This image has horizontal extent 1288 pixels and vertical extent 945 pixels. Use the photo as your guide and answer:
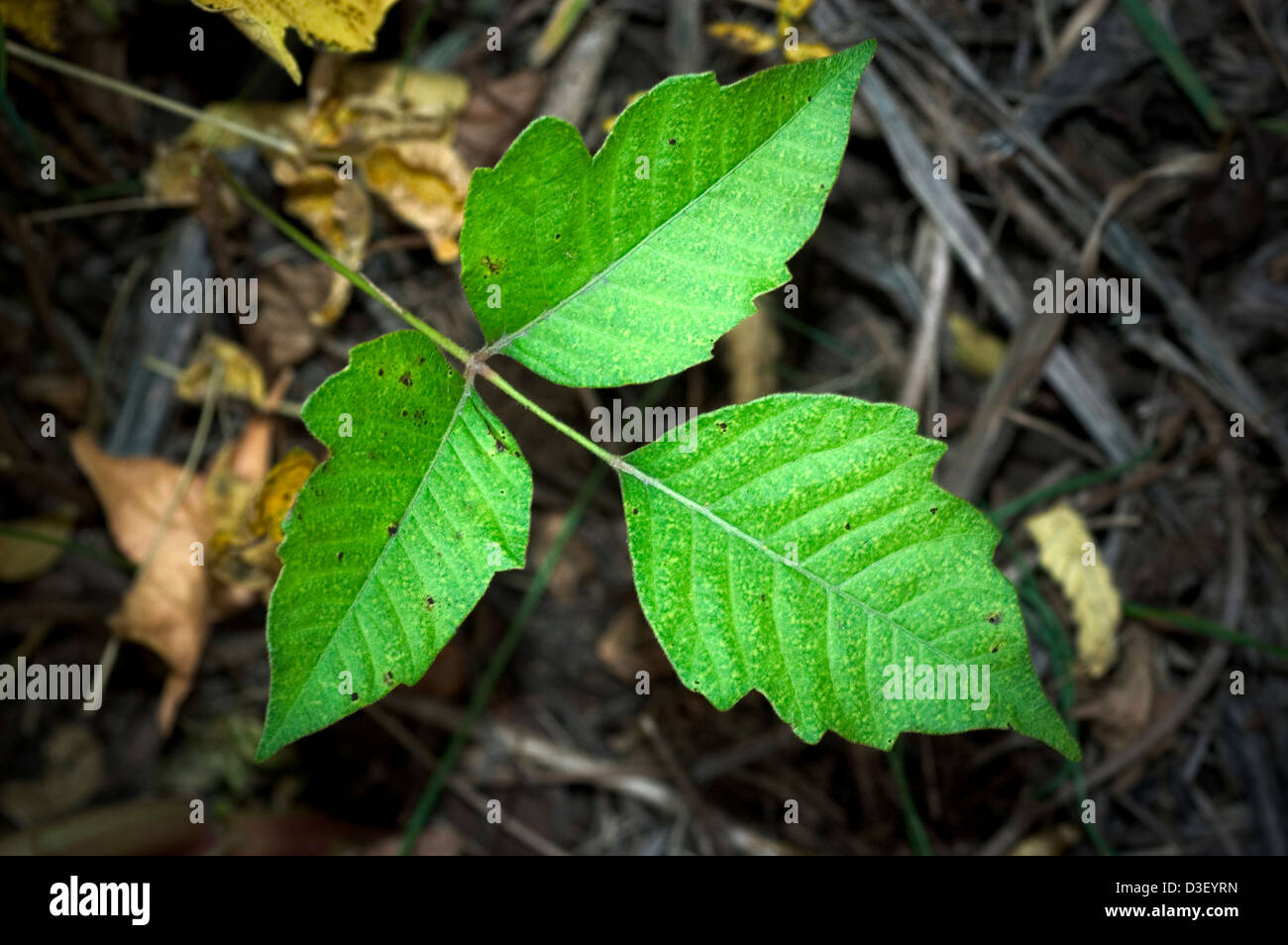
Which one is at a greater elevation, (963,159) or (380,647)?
(963,159)

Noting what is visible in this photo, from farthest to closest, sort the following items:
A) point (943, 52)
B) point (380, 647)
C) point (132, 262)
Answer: point (132, 262) → point (943, 52) → point (380, 647)

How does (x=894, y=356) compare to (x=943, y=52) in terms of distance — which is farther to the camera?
(x=894, y=356)

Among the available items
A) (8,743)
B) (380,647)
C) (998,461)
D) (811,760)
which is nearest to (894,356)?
(998,461)

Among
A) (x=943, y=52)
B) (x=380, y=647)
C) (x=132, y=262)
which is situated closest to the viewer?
(x=380, y=647)

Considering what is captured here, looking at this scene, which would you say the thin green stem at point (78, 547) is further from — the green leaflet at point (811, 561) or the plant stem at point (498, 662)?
the green leaflet at point (811, 561)

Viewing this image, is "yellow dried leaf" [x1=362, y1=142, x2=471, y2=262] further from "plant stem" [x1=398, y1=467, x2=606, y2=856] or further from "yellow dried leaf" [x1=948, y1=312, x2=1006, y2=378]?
"yellow dried leaf" [x1=948, y1=312, x2=1006, y2=378]

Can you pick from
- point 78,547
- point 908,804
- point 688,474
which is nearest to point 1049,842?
point 908,804
